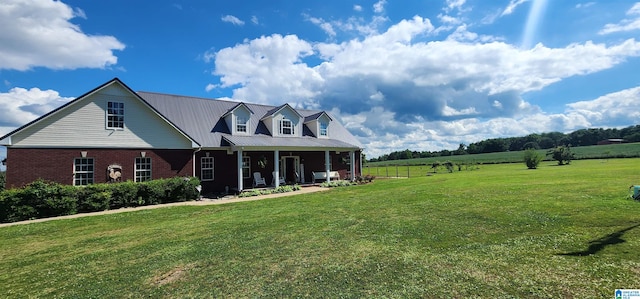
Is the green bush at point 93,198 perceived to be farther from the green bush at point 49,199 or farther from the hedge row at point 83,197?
the green bush at point 49,199

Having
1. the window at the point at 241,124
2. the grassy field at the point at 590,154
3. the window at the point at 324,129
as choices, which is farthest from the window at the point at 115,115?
the grassy field at the point at 590,154

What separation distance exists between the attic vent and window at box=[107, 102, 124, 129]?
82.1 inches

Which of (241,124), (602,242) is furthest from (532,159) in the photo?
(602,242)

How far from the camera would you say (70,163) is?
1499 centimetres

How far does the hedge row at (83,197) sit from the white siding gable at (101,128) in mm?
2387

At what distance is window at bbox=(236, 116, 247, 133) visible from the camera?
22102mm

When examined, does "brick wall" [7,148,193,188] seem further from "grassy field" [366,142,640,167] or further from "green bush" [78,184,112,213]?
"grassy field" [366,142,640,167]

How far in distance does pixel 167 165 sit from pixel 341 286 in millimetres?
15705

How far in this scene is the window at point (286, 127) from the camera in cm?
2394

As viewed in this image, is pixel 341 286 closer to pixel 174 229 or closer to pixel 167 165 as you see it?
pixel 174 229

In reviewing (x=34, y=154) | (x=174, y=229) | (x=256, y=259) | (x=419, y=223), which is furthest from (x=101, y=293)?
(x=34, y=154)

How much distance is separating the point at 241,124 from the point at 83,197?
1072 cm

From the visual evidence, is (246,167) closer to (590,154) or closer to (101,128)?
(101,128)

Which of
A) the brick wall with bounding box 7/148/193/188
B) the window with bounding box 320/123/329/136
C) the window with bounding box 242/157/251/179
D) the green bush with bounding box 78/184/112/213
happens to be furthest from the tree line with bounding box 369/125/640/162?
the green bush with bounding box 78/184/112/213
